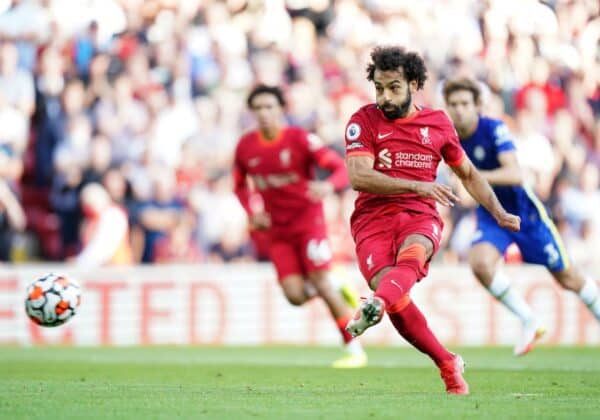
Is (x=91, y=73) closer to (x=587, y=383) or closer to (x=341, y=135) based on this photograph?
(x=341, y=135)

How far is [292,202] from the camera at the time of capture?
1366 cm

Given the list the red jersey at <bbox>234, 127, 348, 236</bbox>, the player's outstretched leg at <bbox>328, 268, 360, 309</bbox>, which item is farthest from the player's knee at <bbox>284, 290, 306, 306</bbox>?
the red jersey at <bbox>234, 127, 348, 236</bbox>

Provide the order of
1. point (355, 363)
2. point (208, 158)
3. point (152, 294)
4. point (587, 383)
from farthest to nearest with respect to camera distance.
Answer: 1. point (208, 158)
2. point (152, 294)
3. point (355, 363)
4. point (587, 383)

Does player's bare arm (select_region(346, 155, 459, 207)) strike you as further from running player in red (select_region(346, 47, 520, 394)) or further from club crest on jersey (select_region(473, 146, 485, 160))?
club crest on jersey (select_region(473, 146, 485, 160))

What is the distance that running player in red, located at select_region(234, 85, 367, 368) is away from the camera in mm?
13508

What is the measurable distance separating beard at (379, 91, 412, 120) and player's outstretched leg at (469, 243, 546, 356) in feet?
12.0

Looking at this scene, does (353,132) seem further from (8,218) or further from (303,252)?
(8,218)

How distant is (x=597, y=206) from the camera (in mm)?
19906

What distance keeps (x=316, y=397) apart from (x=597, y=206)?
11946 mm

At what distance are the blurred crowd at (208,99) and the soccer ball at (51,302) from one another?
6279 mm

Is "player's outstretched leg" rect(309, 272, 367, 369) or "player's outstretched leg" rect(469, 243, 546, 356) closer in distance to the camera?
"player's outstretched leg" rect(469, 243, 546, 356)

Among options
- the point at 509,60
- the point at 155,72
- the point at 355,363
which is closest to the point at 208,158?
the point at 155,72

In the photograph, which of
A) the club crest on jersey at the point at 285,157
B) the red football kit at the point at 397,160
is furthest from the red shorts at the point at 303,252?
A: the red football kit at the point at 397,160

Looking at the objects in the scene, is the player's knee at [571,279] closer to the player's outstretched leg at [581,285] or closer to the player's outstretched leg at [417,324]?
the player's outstretched leg at [581,285]
